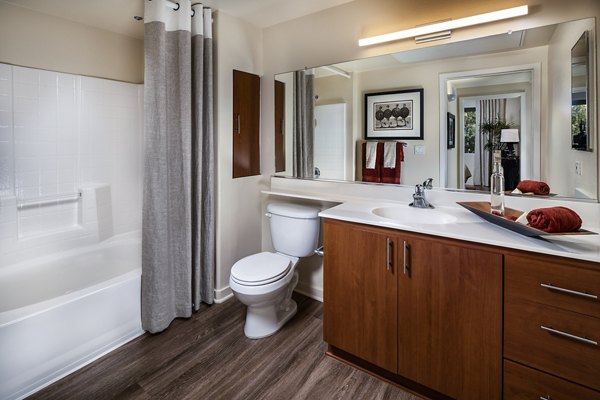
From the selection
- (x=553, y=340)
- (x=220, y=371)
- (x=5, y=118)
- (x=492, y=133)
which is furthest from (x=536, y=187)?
(x=5, y=118)

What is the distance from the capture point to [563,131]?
5.28 feet

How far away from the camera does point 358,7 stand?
2.17 m

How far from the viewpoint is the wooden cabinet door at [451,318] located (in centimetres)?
133

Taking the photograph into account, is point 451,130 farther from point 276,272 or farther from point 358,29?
point 276,272

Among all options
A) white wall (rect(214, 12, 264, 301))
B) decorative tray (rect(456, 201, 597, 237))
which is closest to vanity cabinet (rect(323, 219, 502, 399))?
decorative tray (rect(456, 201, 597, 237))

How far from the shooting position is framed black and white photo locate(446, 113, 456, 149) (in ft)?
6.23

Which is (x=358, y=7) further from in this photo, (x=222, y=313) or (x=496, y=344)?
(x=222, y=313)

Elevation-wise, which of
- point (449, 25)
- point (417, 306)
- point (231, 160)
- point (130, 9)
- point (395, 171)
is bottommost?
point (417, 306)

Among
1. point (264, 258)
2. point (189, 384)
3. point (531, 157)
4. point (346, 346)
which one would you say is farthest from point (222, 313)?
point (531, 157)

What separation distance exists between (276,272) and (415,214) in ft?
3.06

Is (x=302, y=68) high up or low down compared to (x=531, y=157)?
up

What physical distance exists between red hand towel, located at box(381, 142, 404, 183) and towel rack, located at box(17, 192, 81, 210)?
2.38 m

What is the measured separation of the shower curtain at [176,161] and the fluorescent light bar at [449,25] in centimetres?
118

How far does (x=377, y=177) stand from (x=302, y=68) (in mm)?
1070
